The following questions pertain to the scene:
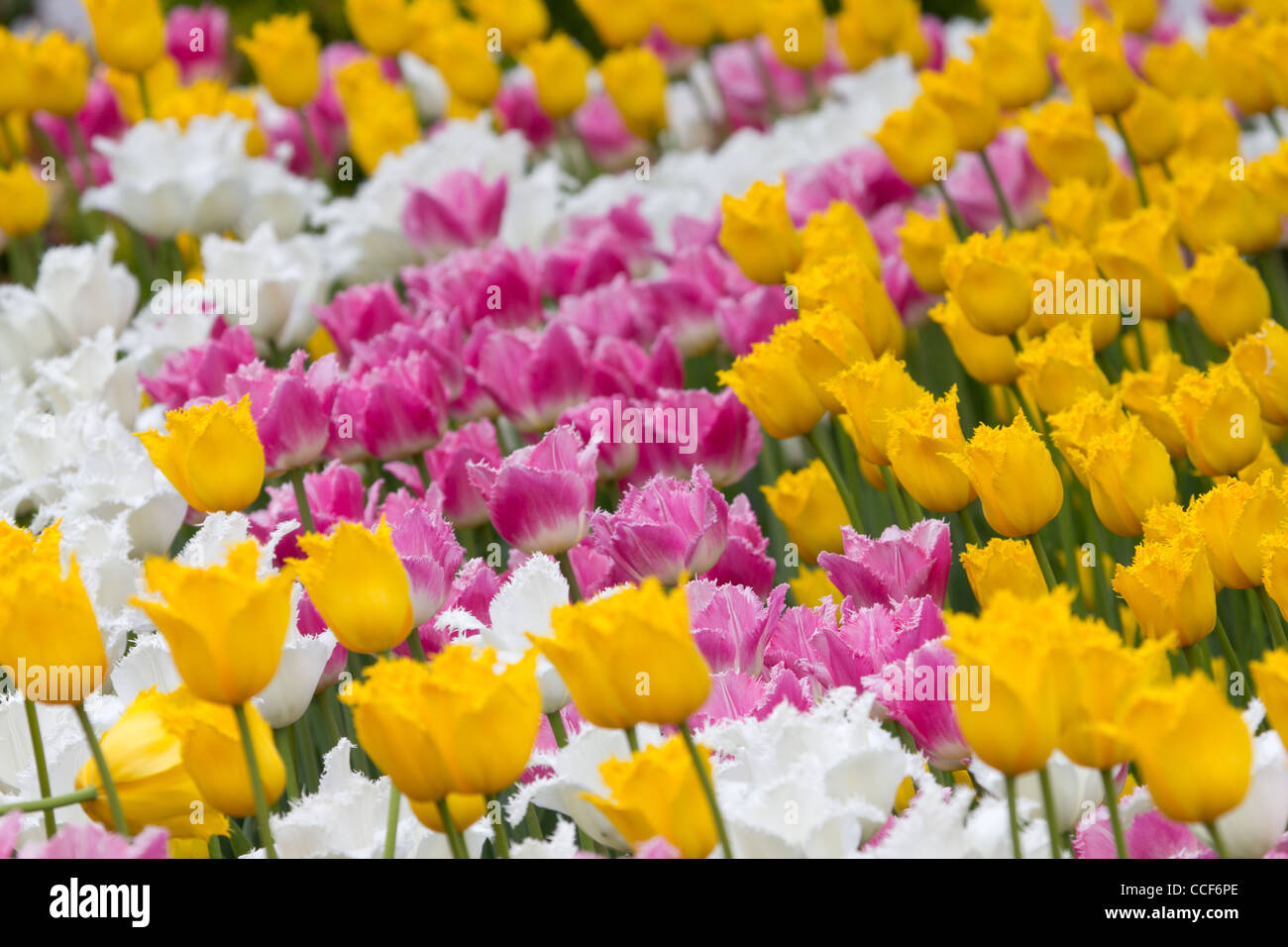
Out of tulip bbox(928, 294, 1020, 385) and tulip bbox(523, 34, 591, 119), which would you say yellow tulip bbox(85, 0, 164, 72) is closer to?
tulip bbox(523, 34, 591, 119)

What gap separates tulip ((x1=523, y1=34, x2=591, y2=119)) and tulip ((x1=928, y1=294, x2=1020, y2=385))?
81.2 inches

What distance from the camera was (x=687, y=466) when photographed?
2.13m

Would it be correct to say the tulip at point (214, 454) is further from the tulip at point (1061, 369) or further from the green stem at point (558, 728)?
the tulip at point (1061, 369)

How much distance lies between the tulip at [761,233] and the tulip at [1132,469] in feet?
2.60

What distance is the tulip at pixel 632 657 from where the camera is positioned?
107 centimetres

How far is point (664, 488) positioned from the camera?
1.66m

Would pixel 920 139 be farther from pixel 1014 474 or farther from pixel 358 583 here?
pixel 358 583

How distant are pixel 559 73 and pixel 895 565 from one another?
8.70 feet

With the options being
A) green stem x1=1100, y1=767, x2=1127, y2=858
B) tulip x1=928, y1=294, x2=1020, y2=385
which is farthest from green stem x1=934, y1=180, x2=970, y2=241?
green stem x1=1100, y1=767, x2=1127, y2=858

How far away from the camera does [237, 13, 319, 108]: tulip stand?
3.87 m

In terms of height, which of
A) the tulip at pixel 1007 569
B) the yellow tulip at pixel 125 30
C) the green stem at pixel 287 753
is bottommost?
the green stem at pixel 287 753

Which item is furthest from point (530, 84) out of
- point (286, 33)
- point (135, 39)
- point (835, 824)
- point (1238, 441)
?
point (835, 824)

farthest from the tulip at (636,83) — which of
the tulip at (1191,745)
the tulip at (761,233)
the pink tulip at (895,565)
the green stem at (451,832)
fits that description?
the tulip at (1191,745)
